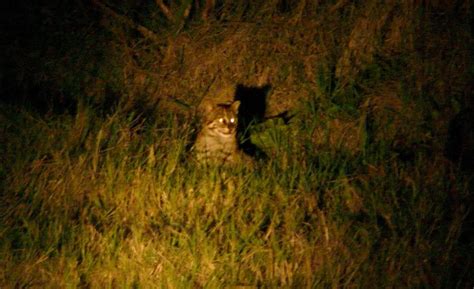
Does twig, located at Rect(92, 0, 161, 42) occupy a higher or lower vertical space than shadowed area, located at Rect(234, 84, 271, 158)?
higher

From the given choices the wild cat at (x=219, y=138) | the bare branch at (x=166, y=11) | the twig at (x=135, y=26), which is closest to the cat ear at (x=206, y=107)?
the wild cat at (x=219, y=138)

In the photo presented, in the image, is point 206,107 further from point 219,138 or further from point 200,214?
point 200,214

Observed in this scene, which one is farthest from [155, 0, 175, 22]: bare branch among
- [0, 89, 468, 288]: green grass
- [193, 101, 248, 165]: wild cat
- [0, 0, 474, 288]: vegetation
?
[0, 89, 468, 288]: green grass

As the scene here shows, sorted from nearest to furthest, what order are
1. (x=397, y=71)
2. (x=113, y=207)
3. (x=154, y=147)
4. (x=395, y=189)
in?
(x=113, y=207), (x=395, y=189), (x=154, y=147), (x=397, y=71)

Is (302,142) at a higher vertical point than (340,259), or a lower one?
higher

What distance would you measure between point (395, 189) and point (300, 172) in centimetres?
75

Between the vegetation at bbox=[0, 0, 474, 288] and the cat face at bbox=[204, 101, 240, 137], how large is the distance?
9.3 inches

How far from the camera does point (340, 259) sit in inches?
166

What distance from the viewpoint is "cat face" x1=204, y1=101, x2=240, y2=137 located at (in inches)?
222

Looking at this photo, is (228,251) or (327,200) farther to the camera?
(327,200)

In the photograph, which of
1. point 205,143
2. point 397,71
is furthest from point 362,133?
point 205,143

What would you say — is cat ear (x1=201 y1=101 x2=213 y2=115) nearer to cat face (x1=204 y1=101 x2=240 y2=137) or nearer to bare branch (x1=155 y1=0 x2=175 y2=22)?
cat face (x1=204 y1=101 x2=240 y2=137)

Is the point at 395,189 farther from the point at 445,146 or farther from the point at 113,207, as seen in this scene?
the point at 113,207

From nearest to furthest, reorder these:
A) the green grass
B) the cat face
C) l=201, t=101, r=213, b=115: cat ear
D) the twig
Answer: the green grass
the cat face
l=201, t=101, r=213, b=115: cat ear
the twig
